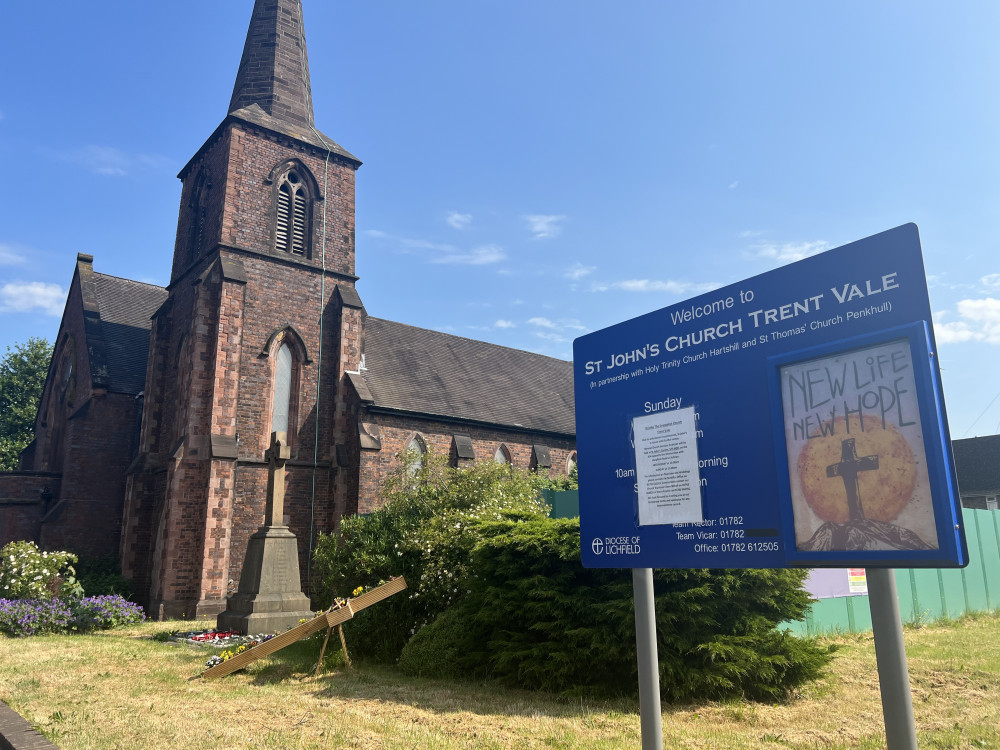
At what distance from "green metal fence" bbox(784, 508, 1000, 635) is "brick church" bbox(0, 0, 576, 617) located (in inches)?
529

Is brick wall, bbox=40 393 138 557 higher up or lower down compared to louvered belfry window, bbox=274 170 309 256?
lower down

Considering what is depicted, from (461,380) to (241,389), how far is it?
9644 mm

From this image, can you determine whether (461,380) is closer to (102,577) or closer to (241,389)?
(241,389)

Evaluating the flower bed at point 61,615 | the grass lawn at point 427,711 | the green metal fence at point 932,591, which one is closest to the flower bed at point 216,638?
the grass lawn at point 427,711

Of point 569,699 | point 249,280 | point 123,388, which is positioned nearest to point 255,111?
point 249,280

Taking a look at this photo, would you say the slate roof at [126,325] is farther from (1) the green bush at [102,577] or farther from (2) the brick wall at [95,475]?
(1) the green bush at [102,577]

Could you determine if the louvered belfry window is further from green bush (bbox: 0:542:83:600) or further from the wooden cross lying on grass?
the wooden cross lying on grass

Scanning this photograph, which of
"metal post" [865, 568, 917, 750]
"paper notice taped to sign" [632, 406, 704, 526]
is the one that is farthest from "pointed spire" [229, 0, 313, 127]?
"metal post" [865, 568, 917, 750]

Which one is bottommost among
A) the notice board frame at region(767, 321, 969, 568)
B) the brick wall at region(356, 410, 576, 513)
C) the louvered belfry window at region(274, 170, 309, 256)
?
the notice board frame at region(767, 321, 969, 568)

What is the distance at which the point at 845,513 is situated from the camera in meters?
3.02

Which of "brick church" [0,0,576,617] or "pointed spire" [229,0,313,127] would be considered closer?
"brick church" [0,0,576,617]

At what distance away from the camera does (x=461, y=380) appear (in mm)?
27875

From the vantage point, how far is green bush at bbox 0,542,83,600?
15.3 metres

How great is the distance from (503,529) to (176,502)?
43.2 feet
